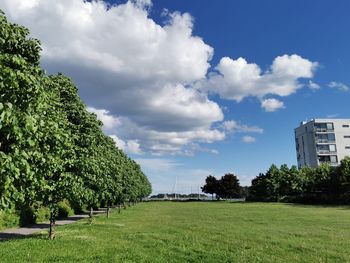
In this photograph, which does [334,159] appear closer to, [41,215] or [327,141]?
[327,141]

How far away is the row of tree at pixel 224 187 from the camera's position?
138000mm

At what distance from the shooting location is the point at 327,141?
130 metres

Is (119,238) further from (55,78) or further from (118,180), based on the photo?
(118,180)

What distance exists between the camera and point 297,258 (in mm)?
16312

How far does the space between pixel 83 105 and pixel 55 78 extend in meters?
2.63

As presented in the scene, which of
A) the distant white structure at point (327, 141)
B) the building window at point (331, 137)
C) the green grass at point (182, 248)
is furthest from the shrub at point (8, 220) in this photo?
the building window at point (331, 137)

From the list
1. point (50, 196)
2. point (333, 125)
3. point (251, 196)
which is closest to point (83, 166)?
point (50, 196)

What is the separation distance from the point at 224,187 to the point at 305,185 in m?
48.6

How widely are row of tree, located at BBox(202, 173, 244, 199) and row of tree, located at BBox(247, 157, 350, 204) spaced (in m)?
24.2

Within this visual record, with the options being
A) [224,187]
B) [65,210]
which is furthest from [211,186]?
[65,210]

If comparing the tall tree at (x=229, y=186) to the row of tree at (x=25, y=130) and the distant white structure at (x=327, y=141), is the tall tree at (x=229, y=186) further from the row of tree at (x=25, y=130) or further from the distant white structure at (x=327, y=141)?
the row of tree at (x=25, y=130)

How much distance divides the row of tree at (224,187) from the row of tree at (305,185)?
24.2 metres

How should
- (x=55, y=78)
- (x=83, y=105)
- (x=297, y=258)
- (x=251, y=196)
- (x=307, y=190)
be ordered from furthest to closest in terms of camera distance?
(x=251, y=196) → (x=307, y=190) → (x=83, y=105) → (x=55, y=78) → (x=297, y=258)

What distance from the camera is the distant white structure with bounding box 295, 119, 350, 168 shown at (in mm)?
129625
